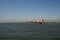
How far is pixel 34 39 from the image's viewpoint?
21.0 metres

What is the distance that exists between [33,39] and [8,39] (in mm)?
3748

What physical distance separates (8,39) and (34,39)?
392 centimetres

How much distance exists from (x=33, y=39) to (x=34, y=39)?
181 millimetres

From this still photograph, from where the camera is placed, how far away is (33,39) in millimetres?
20953

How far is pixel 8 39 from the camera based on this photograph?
65.9 feet

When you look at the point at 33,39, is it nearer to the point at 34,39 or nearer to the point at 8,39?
the point at 34,39

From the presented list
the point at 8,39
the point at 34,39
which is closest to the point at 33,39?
the point at 34,39
